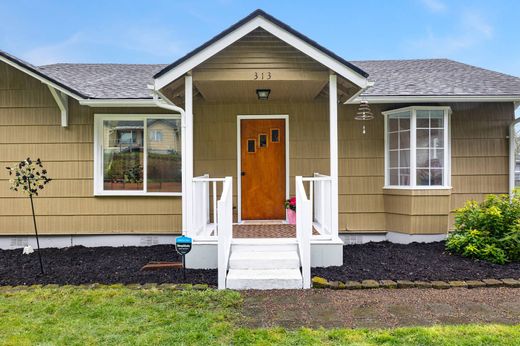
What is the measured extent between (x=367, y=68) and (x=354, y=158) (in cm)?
273

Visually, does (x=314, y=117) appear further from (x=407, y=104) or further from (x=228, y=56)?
(x=228, y=56)

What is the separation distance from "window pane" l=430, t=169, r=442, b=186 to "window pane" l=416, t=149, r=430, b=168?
0.16m

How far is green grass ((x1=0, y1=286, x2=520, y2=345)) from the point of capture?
3.16 m

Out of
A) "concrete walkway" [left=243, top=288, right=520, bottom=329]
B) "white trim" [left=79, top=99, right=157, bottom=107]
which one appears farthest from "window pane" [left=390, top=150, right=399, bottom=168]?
"white trim" [left=79, top=99, right=157, bottom=107]

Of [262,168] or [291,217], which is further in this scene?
[262,168]

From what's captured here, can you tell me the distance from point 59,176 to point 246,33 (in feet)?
14.4

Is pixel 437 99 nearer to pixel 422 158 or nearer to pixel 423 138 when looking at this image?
pixel 423 138

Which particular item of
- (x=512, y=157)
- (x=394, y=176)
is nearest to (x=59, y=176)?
(x=394, y=176)

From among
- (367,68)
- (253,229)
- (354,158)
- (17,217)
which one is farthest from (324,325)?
(367,68)

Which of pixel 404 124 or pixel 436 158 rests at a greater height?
pixel 404 124

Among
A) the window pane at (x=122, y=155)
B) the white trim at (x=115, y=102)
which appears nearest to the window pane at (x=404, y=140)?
the white trim at (x=115, y=102)

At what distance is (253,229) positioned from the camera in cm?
643

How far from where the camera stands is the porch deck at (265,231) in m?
5.88

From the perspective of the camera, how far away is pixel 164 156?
7.12 meters
